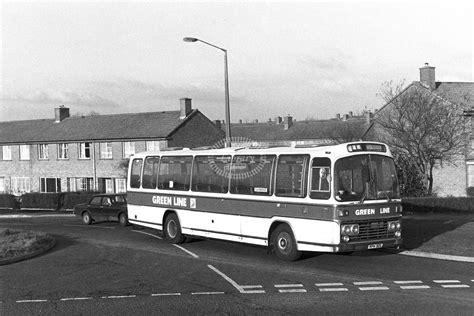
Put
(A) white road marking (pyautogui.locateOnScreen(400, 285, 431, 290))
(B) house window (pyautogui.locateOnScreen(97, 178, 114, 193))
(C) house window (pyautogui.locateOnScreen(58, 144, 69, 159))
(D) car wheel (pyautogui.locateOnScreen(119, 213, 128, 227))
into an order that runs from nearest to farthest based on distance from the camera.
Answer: (A) white road marking (pyautogui.locateOnScreen(400, 285, 431, 290)) → (D) car wheel (pyautogui.locateOnScreen(119, 213, 128, 227)) → (B) house window (pyautogui.locateOnScreen(97, 178, 114, 193)) → (C) house window (pyautogui.locateOnScreen(58, 144, 69, 159))

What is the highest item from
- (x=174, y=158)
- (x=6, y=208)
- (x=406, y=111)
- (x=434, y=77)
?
(x=434, y=77)

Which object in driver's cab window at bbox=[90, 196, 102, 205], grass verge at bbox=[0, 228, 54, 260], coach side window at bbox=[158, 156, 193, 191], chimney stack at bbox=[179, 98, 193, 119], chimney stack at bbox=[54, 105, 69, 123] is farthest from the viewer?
chimney stack at bbox=[54, 105, 69, 123]

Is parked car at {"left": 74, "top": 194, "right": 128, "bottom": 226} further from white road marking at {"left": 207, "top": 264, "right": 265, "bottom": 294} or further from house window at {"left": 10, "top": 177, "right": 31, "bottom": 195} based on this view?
house window at {"left": 10, "top": 177, "right": 31, "bottom": 195}

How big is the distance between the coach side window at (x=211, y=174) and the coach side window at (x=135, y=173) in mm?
3121

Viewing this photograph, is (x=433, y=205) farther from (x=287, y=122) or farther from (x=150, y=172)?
(x=287, y=122)

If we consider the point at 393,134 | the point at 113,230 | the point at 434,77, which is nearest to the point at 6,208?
the point at 113,230

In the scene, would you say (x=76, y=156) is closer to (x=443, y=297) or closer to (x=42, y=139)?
(x=42, y=139)

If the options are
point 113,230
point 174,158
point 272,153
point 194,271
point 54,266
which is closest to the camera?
point 194,271

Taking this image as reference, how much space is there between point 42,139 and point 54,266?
41.9 m

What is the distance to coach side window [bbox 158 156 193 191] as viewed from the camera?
16062 millimetres

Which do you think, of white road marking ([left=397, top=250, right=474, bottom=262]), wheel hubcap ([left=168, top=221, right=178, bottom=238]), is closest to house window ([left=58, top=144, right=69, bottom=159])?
wheel hubcap ([left=168, top=221, right=178, bottom=238])

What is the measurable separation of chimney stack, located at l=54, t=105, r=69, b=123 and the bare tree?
110ft

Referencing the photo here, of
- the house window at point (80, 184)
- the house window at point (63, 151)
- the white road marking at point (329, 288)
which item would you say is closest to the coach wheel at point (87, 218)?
the white road marking at point (329, 288)

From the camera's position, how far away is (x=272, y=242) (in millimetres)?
13180
